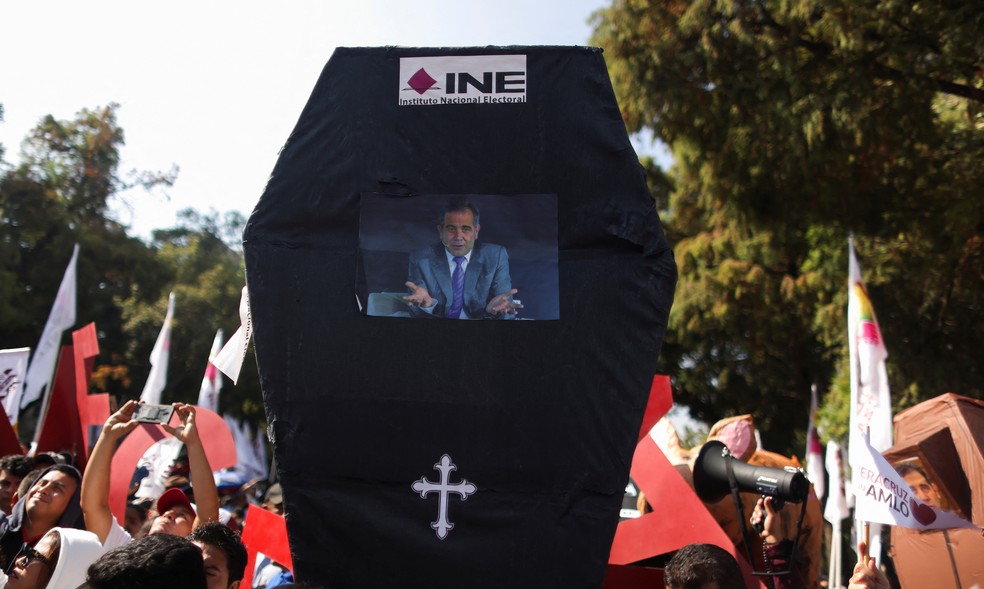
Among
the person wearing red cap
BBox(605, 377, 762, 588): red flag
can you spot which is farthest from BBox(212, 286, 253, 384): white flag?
BBox(605, 377, 762, 588): red flag

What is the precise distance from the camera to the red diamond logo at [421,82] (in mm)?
2932

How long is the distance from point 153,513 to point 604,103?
342cm

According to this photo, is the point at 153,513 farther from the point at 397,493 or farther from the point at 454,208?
the point at 454,208

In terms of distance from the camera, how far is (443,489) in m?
2.75

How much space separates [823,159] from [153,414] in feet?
33.6

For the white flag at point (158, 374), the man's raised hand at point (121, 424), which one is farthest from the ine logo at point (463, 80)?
the white flag at point (158, 374)

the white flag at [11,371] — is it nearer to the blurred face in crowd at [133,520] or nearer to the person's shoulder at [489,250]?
the blurred face in crowd at [133,520]

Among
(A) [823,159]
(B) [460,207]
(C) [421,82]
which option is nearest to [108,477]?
(B) [460,207]

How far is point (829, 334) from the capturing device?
14070 mm

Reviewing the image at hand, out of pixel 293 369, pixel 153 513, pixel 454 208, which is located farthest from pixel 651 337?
pixel 153 513

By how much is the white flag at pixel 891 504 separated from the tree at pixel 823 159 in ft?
25.3

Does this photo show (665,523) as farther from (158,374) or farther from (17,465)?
(158,374)

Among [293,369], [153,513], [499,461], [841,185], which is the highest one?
[841,185]

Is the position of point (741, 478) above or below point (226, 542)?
above
